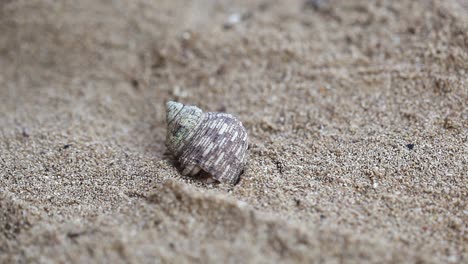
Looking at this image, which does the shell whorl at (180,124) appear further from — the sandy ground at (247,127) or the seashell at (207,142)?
the sandy ground at (247,127)

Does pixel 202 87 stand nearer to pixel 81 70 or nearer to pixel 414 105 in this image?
pixel 81 70

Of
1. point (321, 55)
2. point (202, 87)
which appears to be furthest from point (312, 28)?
point (202, 87)

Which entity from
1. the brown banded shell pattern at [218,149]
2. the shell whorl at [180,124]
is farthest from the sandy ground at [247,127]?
the shell whorl at [180,124]

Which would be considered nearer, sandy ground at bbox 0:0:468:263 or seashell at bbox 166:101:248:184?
sandy ground at bbox 0:0:468:263

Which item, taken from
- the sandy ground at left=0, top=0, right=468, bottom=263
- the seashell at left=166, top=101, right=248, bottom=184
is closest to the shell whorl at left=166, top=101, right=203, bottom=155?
the seashell at left=166, top=101, right=248, bottom=184

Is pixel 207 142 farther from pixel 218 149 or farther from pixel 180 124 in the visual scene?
pixel 180 124

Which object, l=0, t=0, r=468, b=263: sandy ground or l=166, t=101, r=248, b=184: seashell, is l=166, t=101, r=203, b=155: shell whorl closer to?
l=166, t=101, r=248, b=184: seashell

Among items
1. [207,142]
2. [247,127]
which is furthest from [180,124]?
[247,127]
